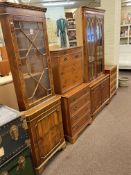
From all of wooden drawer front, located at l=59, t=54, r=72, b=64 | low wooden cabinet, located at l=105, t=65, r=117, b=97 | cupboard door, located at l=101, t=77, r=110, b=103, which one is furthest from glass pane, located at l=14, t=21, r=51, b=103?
low wooden cabinet, located at l=105, t=65, r=117, b=97

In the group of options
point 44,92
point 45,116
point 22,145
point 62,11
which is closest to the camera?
point 22,145

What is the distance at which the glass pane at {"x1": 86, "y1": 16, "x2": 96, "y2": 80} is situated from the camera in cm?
268

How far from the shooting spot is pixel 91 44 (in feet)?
9.33

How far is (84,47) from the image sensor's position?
262cm

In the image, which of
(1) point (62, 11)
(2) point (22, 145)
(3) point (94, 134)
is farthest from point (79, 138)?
(1) point (62, 11)

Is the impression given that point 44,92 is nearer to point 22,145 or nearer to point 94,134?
point 22,145

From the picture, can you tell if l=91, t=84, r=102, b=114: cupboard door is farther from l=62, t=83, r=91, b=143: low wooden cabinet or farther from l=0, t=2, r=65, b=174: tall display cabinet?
l=0, t=2, r=65, b=174: tall display cabinet

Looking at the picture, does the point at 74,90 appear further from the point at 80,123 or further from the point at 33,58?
the point at 33,58

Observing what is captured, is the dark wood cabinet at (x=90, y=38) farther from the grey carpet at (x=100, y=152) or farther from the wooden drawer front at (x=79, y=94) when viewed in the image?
the grey carpet at (x=100, y=152)

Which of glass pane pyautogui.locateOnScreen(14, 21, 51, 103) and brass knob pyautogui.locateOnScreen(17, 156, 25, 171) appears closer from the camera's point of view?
brass knob pyautogui.locateOnScreen(17, 156, 25, 171)

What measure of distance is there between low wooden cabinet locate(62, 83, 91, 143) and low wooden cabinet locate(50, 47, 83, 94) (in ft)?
0.38

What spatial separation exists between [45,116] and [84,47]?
1349 mm

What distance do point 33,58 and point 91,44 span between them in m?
1.37

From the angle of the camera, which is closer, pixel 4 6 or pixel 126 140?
pixel 4 6
